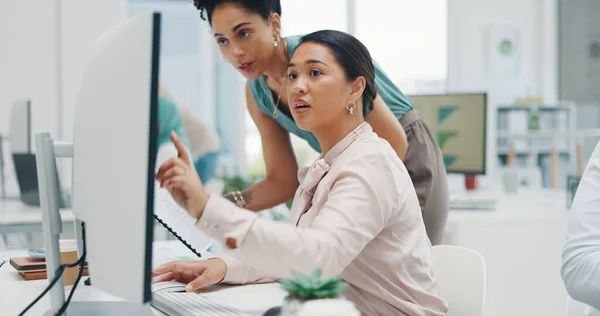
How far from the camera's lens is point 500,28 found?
780 centimetres

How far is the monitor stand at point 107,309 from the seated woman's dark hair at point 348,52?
1.88 ft

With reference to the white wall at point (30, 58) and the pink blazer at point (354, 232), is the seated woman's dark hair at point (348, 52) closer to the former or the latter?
the pink blazer at point (354, 232)

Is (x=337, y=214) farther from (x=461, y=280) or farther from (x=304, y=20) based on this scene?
(x=304, y=20)

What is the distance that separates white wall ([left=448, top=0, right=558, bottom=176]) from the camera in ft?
25.1

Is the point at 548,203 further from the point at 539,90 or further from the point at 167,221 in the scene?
the point at 539,90

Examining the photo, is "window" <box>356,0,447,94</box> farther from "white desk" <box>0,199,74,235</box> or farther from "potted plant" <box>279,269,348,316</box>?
"potted plant" <box>279,269,348,316</box>

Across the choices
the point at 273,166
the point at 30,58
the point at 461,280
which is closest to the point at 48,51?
the point at 30,58

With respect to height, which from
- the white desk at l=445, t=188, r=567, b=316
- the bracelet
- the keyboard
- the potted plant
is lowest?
the white desk at l=445, t=188, r=567, b=316

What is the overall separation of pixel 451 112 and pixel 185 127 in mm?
Answer: 2090

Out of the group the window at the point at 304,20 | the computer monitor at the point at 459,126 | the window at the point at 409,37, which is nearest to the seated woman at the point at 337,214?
the computer monitor at the point at 459,126

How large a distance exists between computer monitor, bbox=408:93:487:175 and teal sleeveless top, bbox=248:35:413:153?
1.43 metres

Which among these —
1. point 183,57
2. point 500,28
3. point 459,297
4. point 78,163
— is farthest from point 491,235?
point 500,28

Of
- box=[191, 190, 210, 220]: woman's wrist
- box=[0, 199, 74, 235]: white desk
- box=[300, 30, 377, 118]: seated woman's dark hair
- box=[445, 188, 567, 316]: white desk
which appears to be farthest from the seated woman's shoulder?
box=[0, 199, 74, 235]: white desk

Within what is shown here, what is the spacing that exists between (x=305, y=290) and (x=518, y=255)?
2076mm
